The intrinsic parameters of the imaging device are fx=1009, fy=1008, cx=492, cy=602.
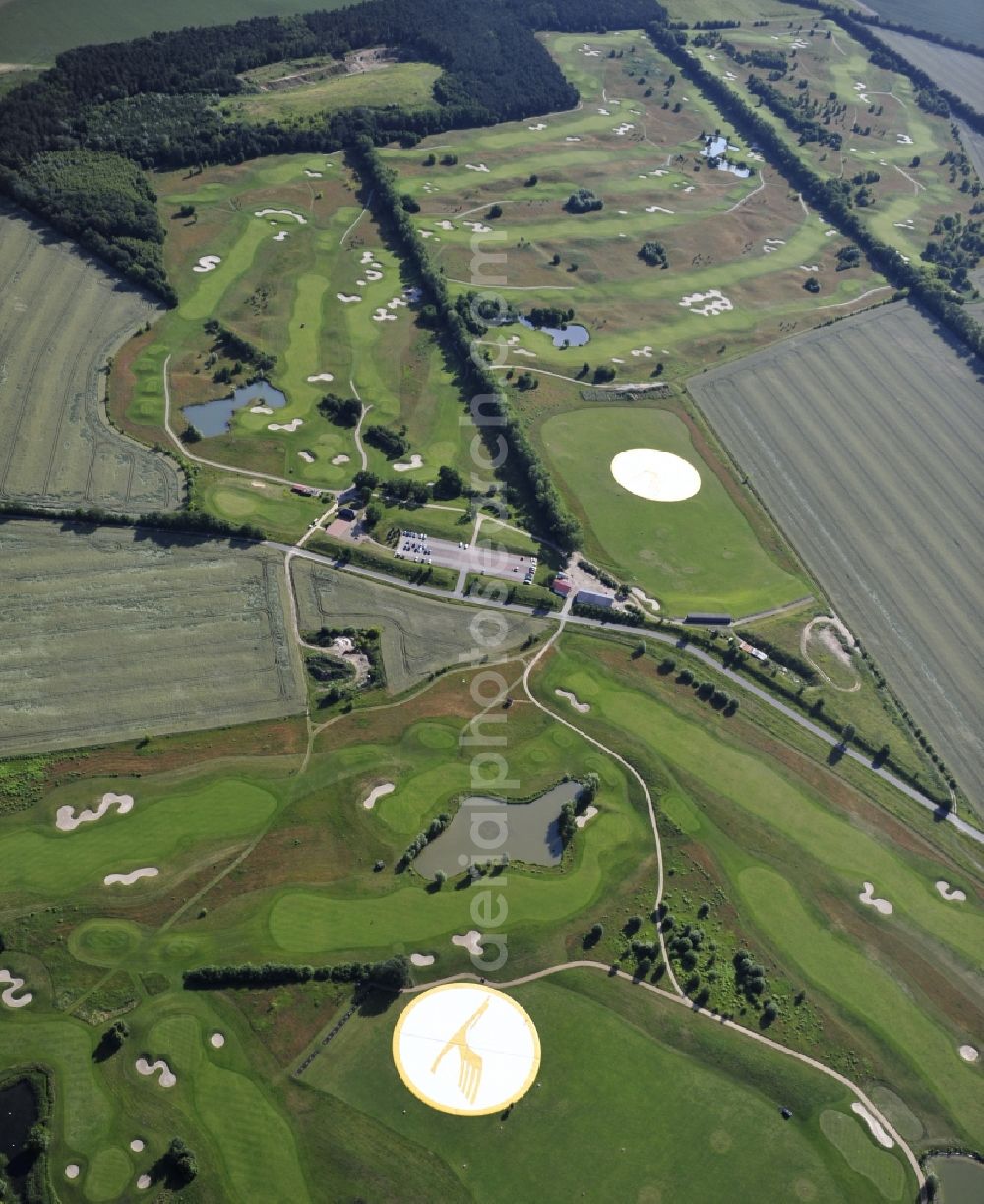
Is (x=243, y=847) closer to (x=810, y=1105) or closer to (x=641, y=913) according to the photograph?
(x=641, y=913)

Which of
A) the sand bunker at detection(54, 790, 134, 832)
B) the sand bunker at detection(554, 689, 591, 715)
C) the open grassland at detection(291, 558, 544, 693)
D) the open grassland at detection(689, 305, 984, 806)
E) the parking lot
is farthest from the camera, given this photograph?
the parking lot

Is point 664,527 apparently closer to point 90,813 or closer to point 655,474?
point 655,474

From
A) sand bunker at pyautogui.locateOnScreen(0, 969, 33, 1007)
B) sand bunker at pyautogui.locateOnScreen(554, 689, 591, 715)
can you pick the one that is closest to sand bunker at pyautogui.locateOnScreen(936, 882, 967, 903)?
sand bunker at pyautogui.locateOnScreen(554, 689, 591, 715)

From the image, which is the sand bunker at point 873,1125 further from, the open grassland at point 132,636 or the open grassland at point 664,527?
the open grassland at point 132,636

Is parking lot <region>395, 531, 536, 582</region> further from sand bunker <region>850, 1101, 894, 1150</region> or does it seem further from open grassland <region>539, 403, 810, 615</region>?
sand bunker <region>850, 1101, 894, 1150</region>

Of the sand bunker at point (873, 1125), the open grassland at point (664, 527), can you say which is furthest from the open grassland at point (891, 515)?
the sand bunker at point (873, 1125)

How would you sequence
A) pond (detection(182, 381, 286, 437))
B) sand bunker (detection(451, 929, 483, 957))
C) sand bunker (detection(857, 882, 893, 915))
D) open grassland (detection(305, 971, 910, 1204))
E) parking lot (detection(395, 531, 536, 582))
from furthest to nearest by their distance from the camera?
pond (detection(182, 381, 286, 437)), parking lot (detection(395, 531, 536, 582)), sand bunker (detection(857, 882, 893, 915)), sand bunker (detection(451, 929, 483, 957)), open grassland (detection(305, 971, 910, 1204))

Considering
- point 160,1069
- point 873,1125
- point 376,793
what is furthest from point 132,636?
point 873,1125
